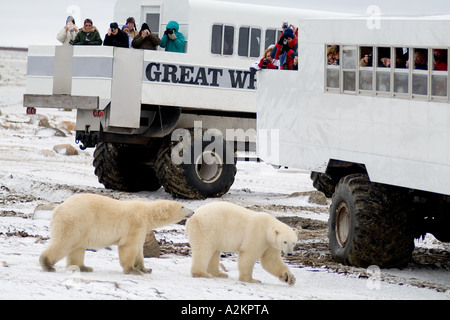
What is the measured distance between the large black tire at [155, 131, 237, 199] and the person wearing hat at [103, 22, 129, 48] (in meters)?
1.84

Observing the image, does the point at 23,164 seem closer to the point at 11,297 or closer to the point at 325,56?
the point at 325,56

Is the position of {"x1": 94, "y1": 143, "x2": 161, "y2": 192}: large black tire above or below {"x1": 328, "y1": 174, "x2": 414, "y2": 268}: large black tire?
above

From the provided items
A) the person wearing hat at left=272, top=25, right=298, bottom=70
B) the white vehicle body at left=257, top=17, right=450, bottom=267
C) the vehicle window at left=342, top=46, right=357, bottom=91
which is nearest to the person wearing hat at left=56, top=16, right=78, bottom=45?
the person wearing hat at left=272, top=25, right=298, bottom=70

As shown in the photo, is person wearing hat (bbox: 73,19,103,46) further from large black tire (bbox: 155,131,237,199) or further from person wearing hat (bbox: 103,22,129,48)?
large black tire (bbox: 155,131,237,199)

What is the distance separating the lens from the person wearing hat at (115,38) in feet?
52.4

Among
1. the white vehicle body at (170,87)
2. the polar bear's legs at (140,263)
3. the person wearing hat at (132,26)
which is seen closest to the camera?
the polar bear's legs at (140,263)

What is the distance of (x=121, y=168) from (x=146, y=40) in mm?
2812

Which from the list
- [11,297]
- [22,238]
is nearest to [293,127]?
[22,238]

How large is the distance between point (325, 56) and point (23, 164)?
38.4 feet

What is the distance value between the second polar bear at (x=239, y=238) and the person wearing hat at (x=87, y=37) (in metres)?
8.15

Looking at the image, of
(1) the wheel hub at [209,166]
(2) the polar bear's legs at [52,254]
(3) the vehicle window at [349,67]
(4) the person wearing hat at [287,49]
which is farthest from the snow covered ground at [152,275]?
(4) the person wearing hat at [287,49]

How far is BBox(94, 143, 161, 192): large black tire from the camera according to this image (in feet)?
58.8

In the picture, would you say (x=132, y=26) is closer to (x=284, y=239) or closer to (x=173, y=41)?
(x=173, y=41)

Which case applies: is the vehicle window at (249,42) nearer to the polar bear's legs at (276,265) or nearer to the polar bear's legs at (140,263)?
the polar bear's legs at (276,265)
